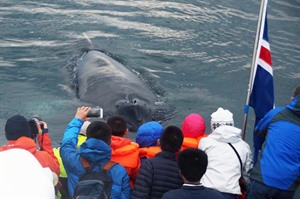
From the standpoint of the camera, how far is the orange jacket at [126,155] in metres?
6.03

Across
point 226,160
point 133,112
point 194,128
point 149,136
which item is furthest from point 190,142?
point 133,112

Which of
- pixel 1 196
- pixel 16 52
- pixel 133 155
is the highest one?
pixel 1 196

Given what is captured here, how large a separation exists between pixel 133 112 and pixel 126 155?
3.72 m

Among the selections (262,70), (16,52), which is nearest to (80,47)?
(16,52)

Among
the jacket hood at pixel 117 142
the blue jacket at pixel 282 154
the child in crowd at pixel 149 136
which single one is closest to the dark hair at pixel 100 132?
the jacket hood at pixel 117 142

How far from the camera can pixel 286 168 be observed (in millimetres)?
5906

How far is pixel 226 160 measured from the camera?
6.18 m

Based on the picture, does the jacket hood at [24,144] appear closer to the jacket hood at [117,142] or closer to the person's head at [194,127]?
the jacket hood at [117,142]

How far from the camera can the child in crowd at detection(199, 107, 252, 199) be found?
6.06m

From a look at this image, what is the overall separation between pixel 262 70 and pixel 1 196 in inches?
180

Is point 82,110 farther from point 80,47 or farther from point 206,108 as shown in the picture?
point 80,47

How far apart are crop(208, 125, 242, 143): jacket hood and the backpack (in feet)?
4.69

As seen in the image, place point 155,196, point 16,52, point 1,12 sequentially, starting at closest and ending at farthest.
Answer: point 155,196 < point 16,52 < point 1,12

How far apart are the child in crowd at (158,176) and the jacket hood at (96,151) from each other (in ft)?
1.43
